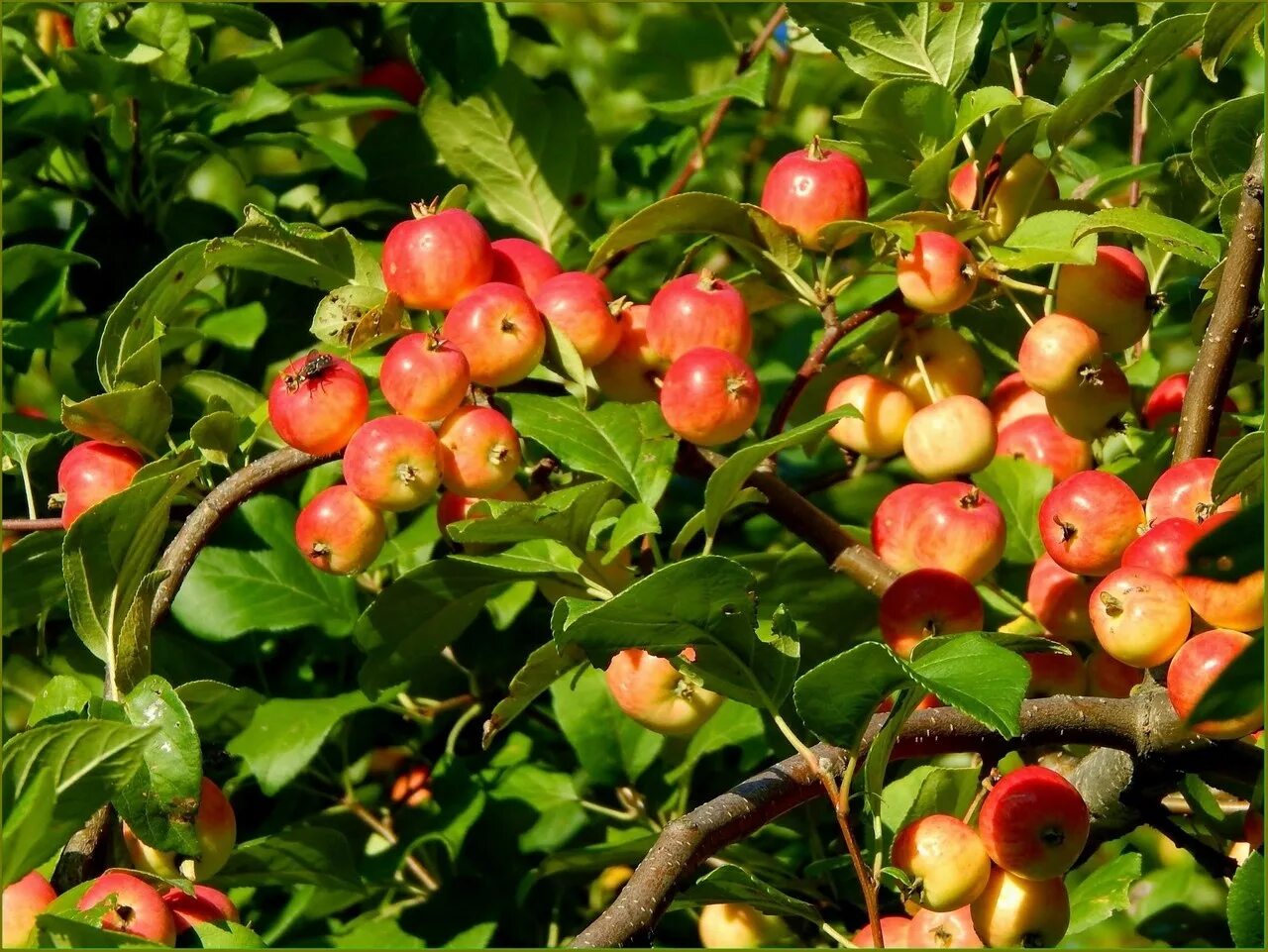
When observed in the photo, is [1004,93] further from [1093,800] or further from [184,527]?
[184,527]

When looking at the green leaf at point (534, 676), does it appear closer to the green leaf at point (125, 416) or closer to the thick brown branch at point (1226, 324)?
the green leaf at point (125, 416)

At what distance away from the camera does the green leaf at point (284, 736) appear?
4.82 feet

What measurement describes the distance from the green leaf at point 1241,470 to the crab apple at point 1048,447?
44 centimetres

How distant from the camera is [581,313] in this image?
51.8 inches

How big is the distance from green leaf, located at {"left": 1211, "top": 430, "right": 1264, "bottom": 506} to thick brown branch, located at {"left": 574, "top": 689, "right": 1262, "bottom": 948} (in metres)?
0.18

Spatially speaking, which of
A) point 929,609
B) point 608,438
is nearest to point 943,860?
point 929,609

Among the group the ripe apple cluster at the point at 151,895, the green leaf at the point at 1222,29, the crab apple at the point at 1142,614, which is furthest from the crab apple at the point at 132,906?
the green leaf at the point at 1222,29

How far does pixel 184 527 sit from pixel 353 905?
0.71 m

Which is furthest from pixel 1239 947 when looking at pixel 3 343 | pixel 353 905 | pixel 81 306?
pixel 81 306

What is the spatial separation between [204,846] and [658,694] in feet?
1.32

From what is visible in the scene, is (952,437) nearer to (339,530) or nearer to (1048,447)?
(1048,447)

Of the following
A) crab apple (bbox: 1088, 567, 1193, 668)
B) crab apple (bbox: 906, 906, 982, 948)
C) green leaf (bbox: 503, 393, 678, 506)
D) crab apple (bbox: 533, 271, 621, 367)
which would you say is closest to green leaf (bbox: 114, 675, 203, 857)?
green leaf (bbox: 503, 393, 678, 506)

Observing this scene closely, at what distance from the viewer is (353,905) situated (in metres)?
1.78

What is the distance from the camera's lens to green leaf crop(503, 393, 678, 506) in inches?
49.3
